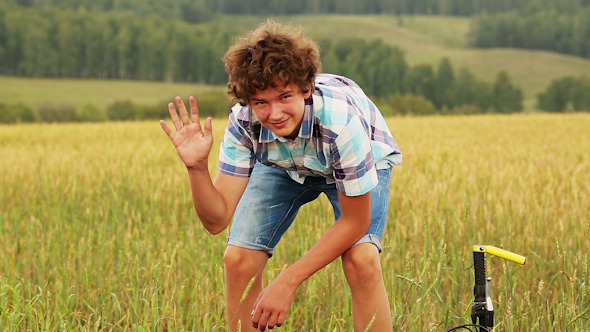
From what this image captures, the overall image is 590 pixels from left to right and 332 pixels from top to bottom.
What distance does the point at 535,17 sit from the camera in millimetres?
119750

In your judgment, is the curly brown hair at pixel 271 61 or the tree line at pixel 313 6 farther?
the tree line at pixel 313 6

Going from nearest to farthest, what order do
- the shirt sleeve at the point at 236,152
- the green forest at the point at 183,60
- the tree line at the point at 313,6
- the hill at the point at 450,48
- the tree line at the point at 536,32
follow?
the shirt sleeve at the point at 236,152
the green forest at the point at 183,60
the hill at the point at 450,48
the tree line at the point at 536,32
the tree line at the point at 313,6

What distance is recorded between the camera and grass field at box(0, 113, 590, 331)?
3150mm

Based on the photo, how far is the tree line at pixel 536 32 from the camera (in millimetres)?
107919

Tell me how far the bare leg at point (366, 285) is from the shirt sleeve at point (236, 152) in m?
0.52

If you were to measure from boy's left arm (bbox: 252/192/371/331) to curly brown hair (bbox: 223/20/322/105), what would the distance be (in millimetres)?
455

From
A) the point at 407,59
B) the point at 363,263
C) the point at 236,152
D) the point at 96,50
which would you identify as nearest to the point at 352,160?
the point at 363,263

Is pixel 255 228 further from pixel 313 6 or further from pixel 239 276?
pixel 313 6

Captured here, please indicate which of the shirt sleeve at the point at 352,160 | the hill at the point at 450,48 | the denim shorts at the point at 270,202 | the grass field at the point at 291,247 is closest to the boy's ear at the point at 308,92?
the shirt sleeve at the point at 352,160

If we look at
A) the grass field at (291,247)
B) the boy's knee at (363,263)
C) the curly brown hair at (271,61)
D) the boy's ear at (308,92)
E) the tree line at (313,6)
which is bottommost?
the tree line at (313,6)

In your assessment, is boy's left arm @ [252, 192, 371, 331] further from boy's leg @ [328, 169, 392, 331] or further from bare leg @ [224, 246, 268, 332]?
bare leg @ [224, 246, 268, 332]

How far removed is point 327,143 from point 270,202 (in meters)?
0.51

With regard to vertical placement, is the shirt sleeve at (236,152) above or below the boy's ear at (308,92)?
below

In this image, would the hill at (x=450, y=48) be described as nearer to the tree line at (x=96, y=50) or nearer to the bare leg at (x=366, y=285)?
the tree line at (x=96, y=50)
